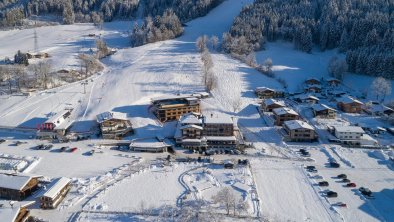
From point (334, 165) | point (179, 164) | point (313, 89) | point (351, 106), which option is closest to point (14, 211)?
point (179, 164)

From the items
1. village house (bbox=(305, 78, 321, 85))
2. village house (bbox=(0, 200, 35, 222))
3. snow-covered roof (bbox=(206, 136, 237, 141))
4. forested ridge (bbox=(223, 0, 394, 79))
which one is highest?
forested ridge (bbox=(223, 0, 394, 79))

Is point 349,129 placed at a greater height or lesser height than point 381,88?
lesser

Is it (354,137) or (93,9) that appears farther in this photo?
(93,9)

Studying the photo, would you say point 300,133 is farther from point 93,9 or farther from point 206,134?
point 93,9

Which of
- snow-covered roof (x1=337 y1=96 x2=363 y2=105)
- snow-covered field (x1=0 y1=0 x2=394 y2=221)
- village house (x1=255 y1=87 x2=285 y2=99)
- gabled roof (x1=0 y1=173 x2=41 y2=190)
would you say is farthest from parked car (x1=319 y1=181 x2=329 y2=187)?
village house (x1=255 y1=87 x2=285 y2=99)

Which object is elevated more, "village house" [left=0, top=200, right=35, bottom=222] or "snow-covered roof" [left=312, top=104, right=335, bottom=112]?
"snow-covered roof" [left=312, top=104, right=335, bottom=112]

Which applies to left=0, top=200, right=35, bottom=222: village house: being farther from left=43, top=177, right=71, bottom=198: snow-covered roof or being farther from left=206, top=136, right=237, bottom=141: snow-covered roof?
left=206, top=136, right=237, bottom=141: snow-covered roof

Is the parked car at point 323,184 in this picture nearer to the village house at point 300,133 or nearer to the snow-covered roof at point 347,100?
the village house at point 300,133
